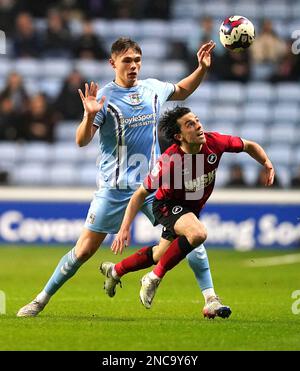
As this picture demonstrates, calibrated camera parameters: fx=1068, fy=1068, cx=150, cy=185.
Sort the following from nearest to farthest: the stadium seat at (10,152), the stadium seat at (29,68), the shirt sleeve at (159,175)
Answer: the shirt sleeve at (159,175), the stadium seat at (10,152), the stadium seat at (29,68)

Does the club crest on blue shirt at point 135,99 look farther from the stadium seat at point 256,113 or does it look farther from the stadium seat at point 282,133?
the stadium seat at point 256,113

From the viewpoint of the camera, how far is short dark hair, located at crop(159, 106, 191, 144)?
28.2 ft

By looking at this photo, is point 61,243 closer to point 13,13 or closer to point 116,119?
point 13,13

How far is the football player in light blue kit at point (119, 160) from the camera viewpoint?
873 cm

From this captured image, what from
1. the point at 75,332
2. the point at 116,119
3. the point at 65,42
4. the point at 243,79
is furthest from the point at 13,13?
the point at 75,332

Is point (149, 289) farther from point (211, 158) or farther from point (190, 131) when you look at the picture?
point (190, 131)

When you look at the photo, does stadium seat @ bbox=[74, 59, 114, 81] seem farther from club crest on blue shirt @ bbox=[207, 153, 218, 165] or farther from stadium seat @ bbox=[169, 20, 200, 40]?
club crest on blue shirt @ bbox=[207, 153, 218, 165]

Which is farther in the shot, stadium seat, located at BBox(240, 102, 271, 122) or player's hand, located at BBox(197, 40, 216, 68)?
stadium seat, located at BBox(240, 102, 271, 122)

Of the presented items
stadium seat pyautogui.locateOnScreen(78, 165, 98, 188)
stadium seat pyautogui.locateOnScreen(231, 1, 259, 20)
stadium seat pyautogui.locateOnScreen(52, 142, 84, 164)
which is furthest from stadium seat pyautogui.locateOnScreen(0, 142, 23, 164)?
stadium seat pyautogui.locateOnScreen(231, 1, 259, 20)

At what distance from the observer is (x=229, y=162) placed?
17.9m

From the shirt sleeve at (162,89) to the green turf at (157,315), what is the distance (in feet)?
6.08

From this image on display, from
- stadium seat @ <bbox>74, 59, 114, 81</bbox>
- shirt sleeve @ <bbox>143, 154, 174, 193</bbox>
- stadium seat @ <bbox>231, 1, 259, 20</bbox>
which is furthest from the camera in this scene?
stadium seat @ <bbox>231, 1, 259, 20</bbox>

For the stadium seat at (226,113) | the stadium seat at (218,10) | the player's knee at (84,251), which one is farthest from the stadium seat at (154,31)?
the player's knee at (84,251)

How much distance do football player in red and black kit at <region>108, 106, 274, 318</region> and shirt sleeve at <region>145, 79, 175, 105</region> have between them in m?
0.53
